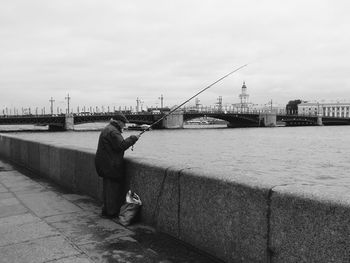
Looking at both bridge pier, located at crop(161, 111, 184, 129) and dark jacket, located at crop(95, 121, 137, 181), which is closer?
dark jacket, located at crop(95, 121, 137, 181)

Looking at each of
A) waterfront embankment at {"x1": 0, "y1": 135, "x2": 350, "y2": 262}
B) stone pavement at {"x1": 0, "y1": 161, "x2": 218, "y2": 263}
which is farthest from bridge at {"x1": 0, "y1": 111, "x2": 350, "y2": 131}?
waterfront embankment at {"x1": 0, "y1": 135, "x2": 350, "y2": 262}

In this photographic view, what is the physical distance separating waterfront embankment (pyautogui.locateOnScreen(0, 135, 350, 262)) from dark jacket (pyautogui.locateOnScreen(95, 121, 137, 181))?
0.18 meters

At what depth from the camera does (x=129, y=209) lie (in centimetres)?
455

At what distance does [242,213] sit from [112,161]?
1952mm

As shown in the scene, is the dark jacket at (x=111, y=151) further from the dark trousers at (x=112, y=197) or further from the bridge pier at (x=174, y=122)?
the bridge pier at (x=174, y=122)

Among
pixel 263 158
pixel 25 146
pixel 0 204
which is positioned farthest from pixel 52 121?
pixel 0 204

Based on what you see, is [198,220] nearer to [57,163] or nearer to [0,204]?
[0,204]

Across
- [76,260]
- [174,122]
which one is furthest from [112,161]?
[174,122]

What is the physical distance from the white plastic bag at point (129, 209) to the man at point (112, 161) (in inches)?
7.7

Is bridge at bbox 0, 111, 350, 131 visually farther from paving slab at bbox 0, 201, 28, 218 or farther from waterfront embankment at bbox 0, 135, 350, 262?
waterfront embankment at bbox 0, 135, 350, 262

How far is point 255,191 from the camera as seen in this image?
305 cm

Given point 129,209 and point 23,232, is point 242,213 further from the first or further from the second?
point 23,232

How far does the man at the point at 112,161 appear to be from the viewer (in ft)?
15.1

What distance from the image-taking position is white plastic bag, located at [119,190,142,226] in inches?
177
